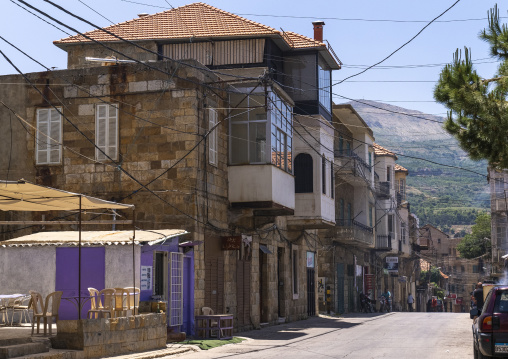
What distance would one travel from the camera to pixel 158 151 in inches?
933

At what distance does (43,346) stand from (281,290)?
58.3 feet

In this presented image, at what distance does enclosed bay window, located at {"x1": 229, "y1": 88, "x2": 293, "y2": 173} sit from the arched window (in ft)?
17.9

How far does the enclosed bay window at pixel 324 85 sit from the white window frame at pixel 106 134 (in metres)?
10.3

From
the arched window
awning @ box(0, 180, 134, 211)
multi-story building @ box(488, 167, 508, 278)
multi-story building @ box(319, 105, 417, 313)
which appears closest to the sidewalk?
awning @ box(0, 180, 134, 211)

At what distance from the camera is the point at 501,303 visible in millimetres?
13914

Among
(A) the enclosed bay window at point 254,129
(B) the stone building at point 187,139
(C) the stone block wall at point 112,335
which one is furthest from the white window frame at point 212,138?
(C) the stone block wall at point 112,335

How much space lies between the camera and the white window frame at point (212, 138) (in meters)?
24.4

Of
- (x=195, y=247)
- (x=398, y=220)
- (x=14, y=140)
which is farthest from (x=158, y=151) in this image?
(x=398, y=220)

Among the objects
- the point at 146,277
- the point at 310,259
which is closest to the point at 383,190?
the point at 310,259

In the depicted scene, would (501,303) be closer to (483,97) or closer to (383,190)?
(483,97)

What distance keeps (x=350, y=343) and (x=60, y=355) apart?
28.5 ft

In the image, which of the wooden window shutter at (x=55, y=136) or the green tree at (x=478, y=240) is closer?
the wooden window shutter at (x=55, y=136)

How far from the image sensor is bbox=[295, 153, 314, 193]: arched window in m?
32.0

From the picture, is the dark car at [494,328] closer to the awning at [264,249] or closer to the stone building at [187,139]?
the stone building at [187,139]
